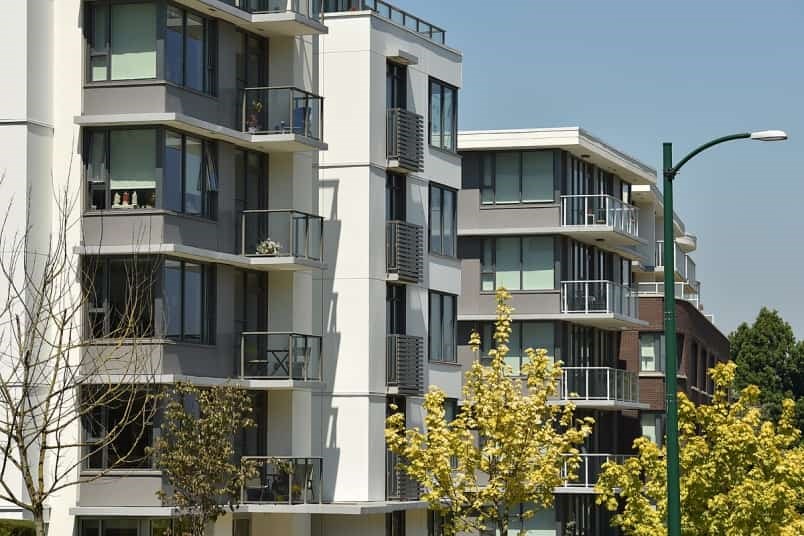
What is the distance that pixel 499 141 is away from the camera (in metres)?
61.8

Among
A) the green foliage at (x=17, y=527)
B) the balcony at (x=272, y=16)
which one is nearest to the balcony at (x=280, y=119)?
the balcony at (x=272, y=16)

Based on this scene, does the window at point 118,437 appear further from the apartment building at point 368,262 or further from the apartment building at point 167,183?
the apartment building at point 368,262

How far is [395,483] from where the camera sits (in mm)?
45844

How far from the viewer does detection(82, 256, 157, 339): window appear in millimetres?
37594

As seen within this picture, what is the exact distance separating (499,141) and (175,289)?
25142 millimetres

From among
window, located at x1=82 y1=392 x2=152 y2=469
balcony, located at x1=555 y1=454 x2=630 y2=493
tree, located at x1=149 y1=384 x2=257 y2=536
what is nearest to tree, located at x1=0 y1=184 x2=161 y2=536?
window, located at x1=82 y1=392 x2=152 y2=469

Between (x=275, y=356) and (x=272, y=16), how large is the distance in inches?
312

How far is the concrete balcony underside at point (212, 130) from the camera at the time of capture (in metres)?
37.7

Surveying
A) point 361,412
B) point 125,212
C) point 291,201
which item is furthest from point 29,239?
point 361,412

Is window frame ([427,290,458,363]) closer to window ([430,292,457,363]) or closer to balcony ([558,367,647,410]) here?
window ([430,292,457,363])

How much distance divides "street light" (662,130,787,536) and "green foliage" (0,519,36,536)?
15.2 metres

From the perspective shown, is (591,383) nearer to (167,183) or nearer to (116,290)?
Answer: (167,183)

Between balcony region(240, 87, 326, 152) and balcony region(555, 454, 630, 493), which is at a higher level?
balcony region(240, 87, 326, 152)

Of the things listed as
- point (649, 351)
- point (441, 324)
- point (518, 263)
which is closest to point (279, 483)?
point (441, 324)
